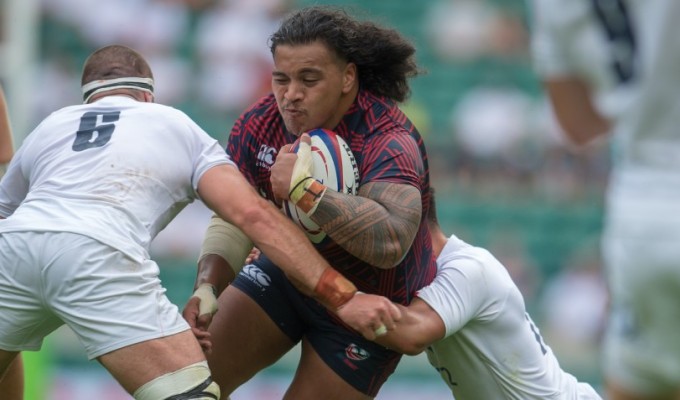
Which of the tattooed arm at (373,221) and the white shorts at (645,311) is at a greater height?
the white shorts at (645,311)

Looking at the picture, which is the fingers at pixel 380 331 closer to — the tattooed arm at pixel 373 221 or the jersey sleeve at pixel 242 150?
the tattooed arm at pixel 373 221

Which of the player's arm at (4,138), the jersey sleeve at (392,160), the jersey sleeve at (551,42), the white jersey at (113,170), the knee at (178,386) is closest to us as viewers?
the jersey sleeve at (551,42)

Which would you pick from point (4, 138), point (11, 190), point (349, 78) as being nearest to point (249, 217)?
point (349, 78)

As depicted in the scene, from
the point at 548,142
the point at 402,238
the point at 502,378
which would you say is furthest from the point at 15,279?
the point at 548,142

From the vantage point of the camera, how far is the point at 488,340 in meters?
5.13

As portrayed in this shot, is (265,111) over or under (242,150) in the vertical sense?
over

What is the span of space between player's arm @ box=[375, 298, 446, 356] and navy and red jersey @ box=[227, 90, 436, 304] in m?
0.19

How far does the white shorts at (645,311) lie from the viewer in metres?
2.99

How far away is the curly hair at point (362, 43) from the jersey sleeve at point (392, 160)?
1.28 feet

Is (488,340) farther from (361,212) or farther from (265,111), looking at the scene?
(265,111)

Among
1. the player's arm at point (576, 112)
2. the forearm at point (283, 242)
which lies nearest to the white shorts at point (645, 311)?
the player's arm at point (576, 112)

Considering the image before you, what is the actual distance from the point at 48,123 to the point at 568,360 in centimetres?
724

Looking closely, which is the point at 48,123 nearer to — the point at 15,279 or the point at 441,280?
the point at 15,279

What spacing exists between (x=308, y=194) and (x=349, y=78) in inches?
27.1
